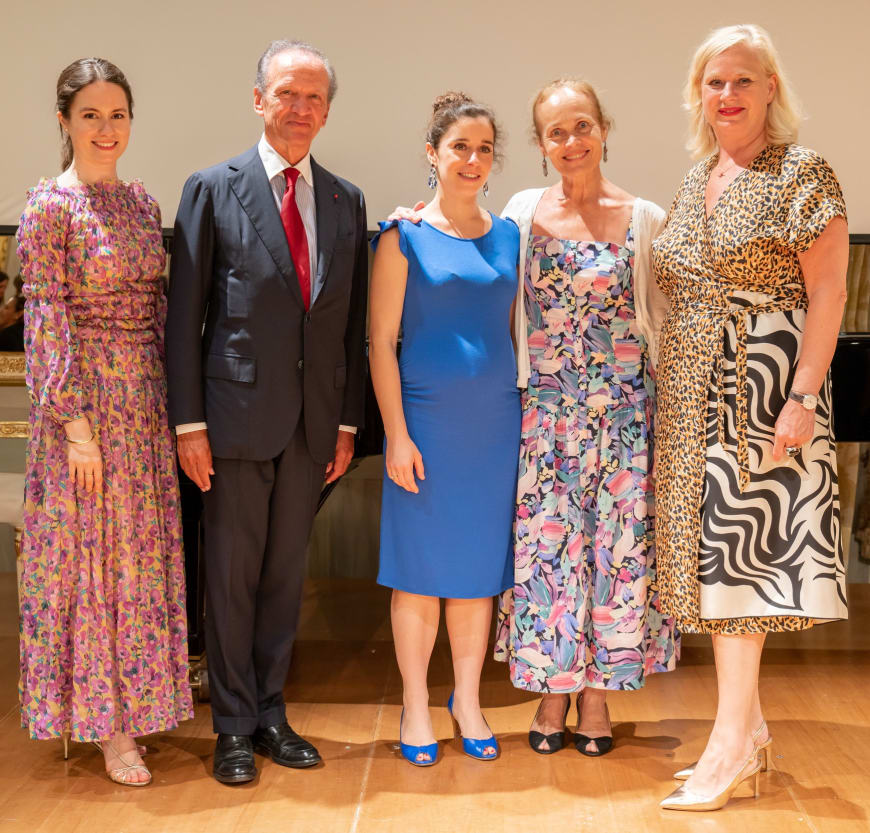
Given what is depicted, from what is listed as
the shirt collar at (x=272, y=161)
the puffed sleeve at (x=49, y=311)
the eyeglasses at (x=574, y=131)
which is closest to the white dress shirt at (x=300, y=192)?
the shirt collar at (x=272, y=161)

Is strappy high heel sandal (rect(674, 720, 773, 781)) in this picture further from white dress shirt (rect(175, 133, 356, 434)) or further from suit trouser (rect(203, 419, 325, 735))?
white dress shirt (rect(175, 133, 356, 434))

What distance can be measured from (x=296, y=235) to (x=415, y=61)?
164cm

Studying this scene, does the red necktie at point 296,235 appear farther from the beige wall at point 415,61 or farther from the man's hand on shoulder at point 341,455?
the beige wall at point 415,61

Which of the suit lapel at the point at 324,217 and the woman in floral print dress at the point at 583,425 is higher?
the suit lapel at the point at 324,217

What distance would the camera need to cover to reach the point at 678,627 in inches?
106

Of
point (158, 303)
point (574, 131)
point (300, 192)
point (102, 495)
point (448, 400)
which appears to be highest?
point (574, 131)

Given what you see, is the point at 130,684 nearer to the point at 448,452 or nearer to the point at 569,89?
the point at 448,452

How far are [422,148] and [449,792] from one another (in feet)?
7.93

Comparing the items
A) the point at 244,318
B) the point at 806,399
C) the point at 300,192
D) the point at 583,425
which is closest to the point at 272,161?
the point at 300,192

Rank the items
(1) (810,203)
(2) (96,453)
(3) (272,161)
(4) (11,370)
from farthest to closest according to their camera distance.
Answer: (4) (11,370) < (3) (272,161) < (2) (96,453) < (1) (810,203)

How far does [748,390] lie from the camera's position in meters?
Answer: 2.46

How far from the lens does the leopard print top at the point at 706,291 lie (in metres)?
2.39

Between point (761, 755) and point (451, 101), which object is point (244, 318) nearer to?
point (451, 101)

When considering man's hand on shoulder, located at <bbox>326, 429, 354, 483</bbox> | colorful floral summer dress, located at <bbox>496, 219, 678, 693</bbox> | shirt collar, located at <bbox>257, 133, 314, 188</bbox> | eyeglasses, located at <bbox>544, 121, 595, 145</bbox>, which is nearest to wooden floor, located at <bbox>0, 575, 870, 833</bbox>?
colorful floral summer dress, located at <bbox>496, 219, 678, 693</bbox>
